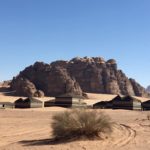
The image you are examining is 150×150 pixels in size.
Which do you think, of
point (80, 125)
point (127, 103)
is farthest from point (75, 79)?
point (80, 125)

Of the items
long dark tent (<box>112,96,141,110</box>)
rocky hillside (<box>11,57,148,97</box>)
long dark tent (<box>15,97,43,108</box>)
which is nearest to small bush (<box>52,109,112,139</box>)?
long dark tent (<box>15,97,43,108</box>)

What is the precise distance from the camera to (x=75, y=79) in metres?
144

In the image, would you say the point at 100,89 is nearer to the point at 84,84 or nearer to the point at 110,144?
the point at 84,84

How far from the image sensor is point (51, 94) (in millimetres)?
129875

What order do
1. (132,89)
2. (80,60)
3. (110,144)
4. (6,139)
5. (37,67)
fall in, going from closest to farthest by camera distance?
(110,144), (6,139), (37,67), (80,60), (132,89)

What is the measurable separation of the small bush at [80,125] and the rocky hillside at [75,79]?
10262 centimetres

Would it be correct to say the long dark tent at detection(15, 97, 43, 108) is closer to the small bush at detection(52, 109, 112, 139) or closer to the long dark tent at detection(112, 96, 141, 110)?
the long dark tent at detection(112, 96, 141, 110)

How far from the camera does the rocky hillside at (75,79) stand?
126688 millimetres

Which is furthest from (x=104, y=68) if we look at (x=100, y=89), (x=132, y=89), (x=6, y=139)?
(x=6, y=139)

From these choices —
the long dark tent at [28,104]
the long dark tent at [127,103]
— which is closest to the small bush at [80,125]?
the long dark tent at [28,104]

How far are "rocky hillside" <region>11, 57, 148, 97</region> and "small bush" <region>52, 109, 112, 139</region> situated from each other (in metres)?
103

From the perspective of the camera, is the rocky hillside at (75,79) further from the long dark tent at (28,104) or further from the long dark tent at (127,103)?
the long dark tent at (127,103)

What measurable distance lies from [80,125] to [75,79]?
129m

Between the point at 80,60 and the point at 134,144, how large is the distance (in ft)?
452
